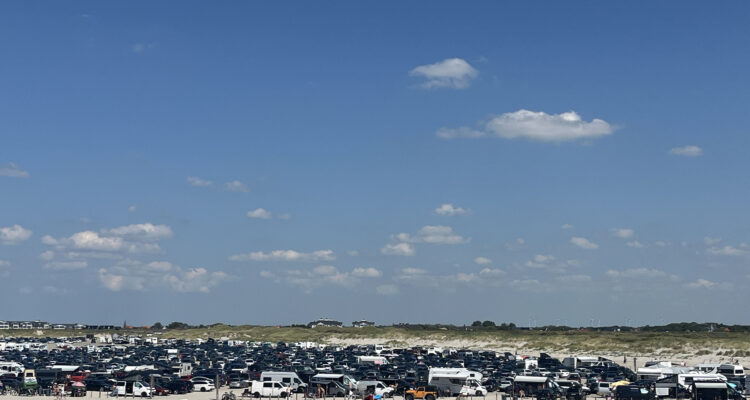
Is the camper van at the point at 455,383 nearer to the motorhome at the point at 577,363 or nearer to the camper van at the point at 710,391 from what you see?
the camper van at the point at 710,391

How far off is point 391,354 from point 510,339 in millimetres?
51646

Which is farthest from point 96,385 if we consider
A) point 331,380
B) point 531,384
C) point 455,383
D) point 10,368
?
point 531,384

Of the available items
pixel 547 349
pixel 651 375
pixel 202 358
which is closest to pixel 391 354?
pixel 202 358

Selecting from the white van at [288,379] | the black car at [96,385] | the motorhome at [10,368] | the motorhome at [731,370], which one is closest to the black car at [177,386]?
the black car at [96,385]

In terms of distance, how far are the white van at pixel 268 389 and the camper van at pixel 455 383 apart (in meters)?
12.0

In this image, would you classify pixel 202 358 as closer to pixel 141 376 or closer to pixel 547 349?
pixel 141 376

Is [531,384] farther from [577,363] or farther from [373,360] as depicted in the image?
[373,360]

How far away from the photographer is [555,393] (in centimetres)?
6188

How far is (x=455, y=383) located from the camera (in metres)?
64.6

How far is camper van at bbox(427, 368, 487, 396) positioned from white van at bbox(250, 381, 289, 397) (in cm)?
1202

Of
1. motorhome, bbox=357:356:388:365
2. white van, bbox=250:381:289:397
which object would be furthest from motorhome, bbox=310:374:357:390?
motorhome, bbox=357:356:388:365

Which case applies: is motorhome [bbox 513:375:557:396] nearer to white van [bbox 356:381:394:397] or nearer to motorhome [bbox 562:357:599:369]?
white van [bbox 356:381:394:397]

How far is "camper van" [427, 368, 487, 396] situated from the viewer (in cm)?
6425

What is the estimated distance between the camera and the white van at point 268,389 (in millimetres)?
62688
